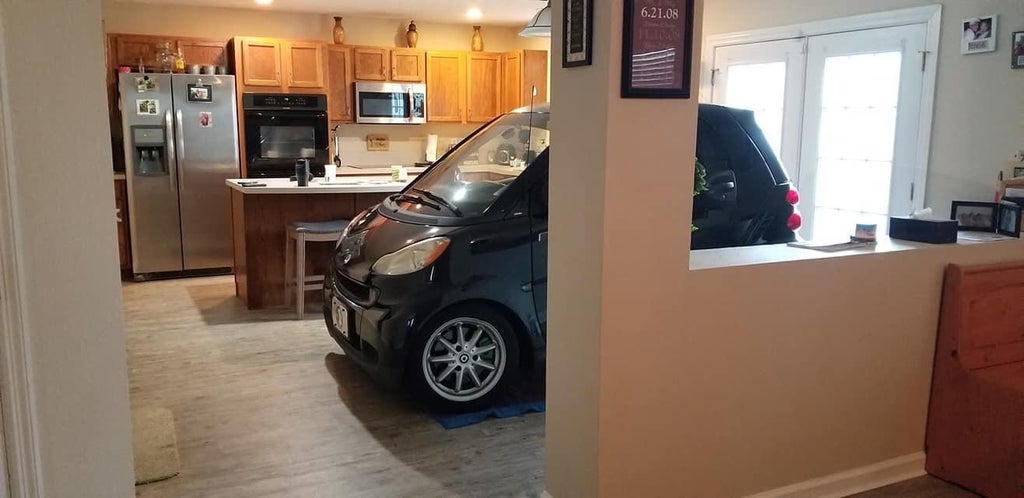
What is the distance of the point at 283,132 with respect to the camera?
259 inches

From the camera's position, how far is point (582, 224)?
2.09 meters

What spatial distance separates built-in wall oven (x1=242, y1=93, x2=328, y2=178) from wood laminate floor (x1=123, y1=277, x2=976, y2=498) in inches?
94.8

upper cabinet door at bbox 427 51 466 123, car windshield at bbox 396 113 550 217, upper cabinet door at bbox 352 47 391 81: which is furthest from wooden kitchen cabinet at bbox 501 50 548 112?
car windshield at bbox 396 113 550 217

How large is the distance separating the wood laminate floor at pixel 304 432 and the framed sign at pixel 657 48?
142cm

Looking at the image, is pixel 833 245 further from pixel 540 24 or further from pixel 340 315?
pixel 540 24

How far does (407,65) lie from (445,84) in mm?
415

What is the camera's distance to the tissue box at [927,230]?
2.62 meters

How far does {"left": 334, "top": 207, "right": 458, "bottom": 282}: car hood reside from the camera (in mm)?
3178

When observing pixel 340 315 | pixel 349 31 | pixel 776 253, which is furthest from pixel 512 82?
pixel 776 253

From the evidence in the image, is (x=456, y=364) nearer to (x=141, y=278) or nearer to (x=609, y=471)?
(x=609, y=471)

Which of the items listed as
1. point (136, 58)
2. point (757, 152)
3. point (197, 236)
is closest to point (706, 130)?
point (757, 152)

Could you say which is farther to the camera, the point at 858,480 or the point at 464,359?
the point at 464,359

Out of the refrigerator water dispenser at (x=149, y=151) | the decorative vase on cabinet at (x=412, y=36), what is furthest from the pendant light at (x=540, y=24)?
the refrigerator water dispenser at (x=149, y=151)

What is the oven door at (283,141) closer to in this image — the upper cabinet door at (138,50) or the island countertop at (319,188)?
the upper cabinet door at (138,50)
